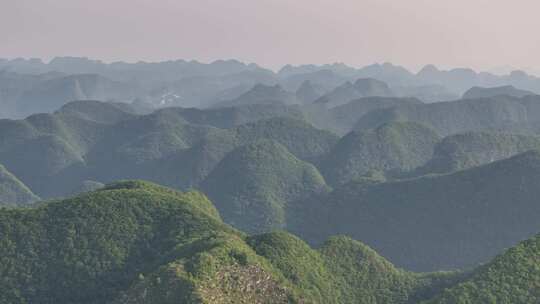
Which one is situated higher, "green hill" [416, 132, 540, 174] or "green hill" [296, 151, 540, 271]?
"green hill" [416, 132, 540, 174]

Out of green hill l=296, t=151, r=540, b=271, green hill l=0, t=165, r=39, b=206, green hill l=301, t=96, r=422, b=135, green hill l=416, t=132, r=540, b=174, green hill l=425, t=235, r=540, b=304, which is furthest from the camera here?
green hill l=301, t=96, r=422, b=135

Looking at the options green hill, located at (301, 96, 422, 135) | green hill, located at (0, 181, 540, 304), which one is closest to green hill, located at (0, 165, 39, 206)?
green hill, located at (0, 181, 540, 304)

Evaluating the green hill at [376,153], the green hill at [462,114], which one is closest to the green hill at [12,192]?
the green hill at [376,153]

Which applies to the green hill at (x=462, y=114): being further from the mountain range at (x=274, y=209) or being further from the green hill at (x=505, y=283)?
the green hill at (x=505, y=283)

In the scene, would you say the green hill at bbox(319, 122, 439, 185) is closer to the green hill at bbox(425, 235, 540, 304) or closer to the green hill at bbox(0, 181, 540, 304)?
the green hill at bbox(0, 181, 540, 304)

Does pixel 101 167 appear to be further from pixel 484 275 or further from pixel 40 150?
pixel 484 275

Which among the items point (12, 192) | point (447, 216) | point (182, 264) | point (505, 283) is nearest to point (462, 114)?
point (447, 216)
